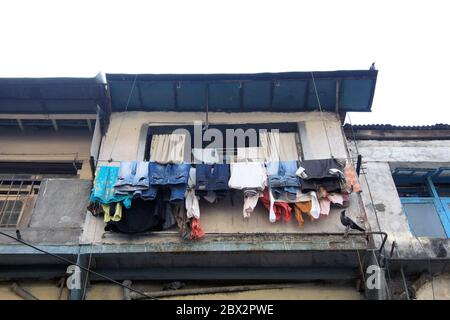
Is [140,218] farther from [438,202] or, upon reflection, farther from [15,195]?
[438,202]

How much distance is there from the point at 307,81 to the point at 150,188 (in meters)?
4.43

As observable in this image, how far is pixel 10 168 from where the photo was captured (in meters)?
10.8

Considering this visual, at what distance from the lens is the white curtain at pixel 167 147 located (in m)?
10.1

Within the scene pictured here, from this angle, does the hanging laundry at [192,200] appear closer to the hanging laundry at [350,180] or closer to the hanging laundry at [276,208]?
the hanging laundry at [276,208]

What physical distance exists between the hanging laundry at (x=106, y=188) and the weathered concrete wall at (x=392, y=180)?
4853 millimetres

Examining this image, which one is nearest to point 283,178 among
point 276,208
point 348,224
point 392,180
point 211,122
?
point 276,208

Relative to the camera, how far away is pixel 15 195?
9.90 metres

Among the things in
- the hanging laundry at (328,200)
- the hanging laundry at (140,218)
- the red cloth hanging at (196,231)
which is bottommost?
the red cloth hanging at (196,231)

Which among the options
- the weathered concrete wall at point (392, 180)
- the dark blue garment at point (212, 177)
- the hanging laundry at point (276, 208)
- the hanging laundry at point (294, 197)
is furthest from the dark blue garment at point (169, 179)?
the weathered concrete wall at point (392, 180)

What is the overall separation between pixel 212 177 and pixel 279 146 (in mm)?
2132

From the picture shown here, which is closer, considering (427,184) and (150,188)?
(150,188)

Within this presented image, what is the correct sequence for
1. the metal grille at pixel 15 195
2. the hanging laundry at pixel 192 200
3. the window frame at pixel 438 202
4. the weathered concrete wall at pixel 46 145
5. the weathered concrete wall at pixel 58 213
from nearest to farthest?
the hanging laundry at pixel 192 200 → the weathered concrete wall at pixel 58 213 → the metal grille at pixel 15 195 → the window frame at pixel 438 202 → the weathered concrete wall at pixel 46 145

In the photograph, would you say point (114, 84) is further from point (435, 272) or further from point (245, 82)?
point (435, 272)
